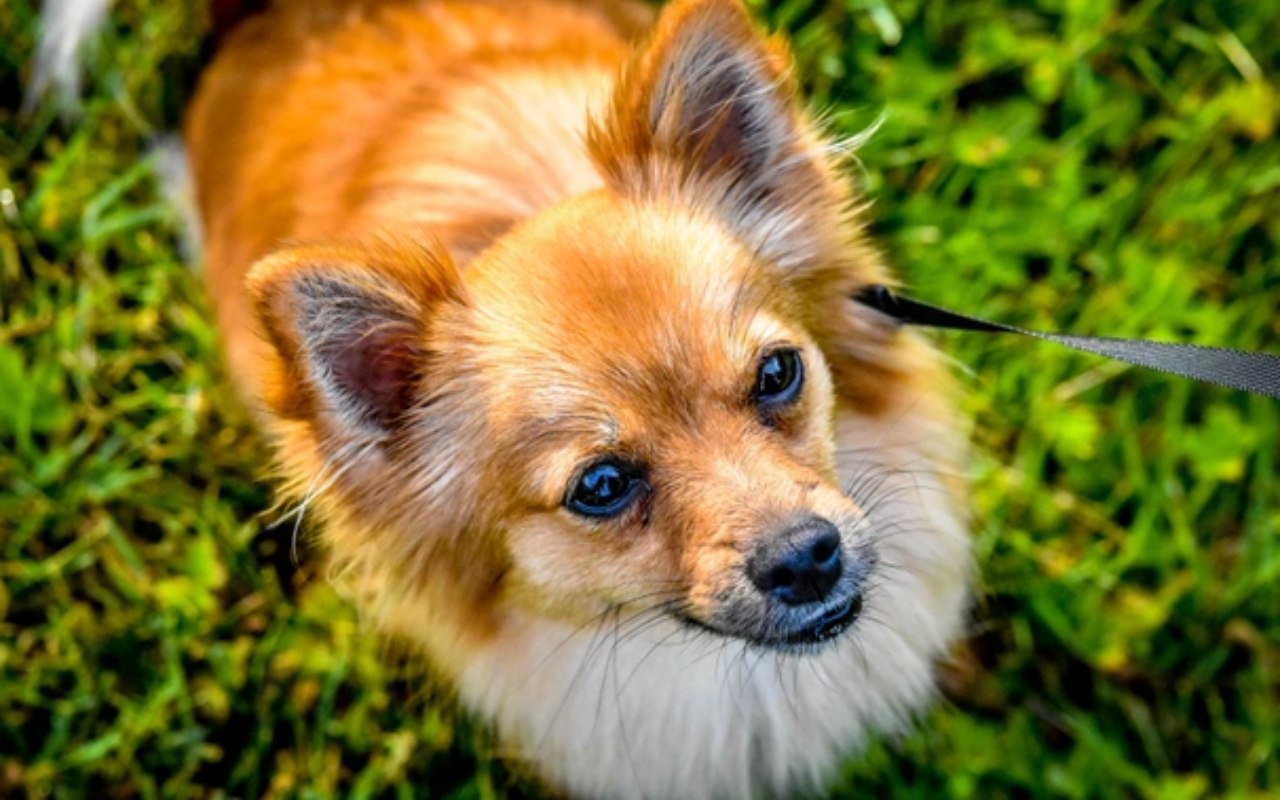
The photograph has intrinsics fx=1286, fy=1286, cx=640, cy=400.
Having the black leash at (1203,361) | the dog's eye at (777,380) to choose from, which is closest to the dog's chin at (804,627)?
the dog's eye at (777,380)

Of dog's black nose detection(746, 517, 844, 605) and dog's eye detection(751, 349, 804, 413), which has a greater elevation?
dog's eye detection(751, 349, 804, 413)

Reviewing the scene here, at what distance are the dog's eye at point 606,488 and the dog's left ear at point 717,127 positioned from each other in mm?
504

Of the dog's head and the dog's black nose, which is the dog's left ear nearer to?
the dog's head

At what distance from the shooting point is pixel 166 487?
136 inches

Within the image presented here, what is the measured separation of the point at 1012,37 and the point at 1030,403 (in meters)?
1.05

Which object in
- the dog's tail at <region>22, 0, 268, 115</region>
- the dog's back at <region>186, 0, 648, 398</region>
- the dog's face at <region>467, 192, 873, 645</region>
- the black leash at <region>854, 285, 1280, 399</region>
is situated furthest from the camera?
the dog's tail at <region>22, 0, 268, 115</region>

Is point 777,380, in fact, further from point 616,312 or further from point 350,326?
point 350,326

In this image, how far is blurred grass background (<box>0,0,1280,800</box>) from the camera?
323 centimetres

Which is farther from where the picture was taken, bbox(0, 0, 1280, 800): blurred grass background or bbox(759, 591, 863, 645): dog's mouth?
bbox(0, 0, 1280, 800): blurred grass background

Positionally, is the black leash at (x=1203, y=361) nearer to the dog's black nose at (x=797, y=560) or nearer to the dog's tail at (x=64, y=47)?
the dog's black nose at (x=797, y=560)

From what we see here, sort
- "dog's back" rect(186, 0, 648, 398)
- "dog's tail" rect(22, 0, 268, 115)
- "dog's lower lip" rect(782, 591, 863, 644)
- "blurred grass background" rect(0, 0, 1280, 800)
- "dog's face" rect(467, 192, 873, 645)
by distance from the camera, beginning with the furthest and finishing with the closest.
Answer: "dog's tail" rect(22, 0, 268, 115)
"blurred grass background" rect(0, 0, 1280, 800)
"dog's back" rect(186, 0, 648, 398)
"dog's lower lip" rect(782, 591, 863, 644)
"dog's face" rect(467, 192, 873, 645)

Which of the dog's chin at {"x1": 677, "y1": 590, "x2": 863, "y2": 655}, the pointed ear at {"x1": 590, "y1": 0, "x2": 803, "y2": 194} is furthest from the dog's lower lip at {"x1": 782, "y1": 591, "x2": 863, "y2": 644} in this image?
the pointed ear at {"x1": 590, "y1": 0, "x2": 803, "y2": 194}

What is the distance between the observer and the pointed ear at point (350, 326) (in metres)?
2.02

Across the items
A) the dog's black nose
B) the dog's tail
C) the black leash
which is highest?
the dog's tail
